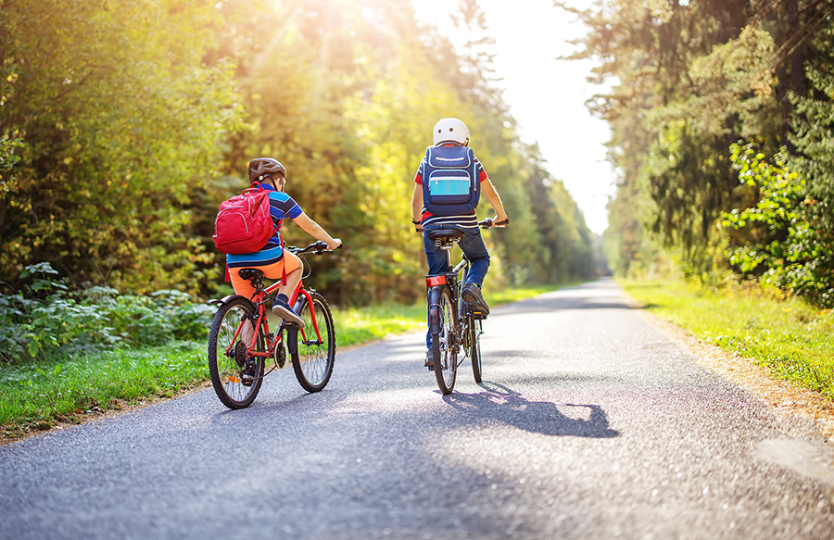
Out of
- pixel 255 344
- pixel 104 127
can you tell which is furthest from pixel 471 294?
pixel 104 127

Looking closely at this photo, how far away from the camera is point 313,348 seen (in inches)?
225

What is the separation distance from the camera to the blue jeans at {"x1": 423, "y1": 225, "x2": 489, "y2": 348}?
5273 mm

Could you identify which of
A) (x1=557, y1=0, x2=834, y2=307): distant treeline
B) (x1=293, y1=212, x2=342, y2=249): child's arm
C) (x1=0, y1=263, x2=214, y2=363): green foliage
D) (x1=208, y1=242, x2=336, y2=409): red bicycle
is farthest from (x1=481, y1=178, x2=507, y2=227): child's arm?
(x1=557, y1=0, x2=834, y2=307): distant treeline

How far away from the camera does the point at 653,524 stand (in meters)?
2.48

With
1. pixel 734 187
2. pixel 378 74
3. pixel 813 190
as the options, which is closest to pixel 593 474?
pixel 813 190

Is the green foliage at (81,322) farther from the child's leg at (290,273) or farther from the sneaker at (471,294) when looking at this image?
the sneaker at (471,294)

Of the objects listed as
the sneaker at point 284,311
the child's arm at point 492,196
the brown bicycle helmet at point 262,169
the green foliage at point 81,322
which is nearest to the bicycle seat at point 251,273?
the sneaker at point 284,311

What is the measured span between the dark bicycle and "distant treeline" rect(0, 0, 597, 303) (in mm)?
5607

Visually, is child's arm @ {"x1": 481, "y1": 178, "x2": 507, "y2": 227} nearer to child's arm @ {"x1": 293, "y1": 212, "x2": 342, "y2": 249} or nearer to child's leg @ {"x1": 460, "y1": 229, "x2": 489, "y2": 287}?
child's leg @ {"x1": 460, "y1": 229, "x2": 489, "y2": 287}

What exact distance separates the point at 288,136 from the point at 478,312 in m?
16.0

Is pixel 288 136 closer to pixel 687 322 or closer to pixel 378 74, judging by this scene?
pixel 378 74

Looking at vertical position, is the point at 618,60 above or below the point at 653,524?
above

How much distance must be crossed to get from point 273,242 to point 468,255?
1667 millimetres

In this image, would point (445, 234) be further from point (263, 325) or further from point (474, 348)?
point (263, 325)
